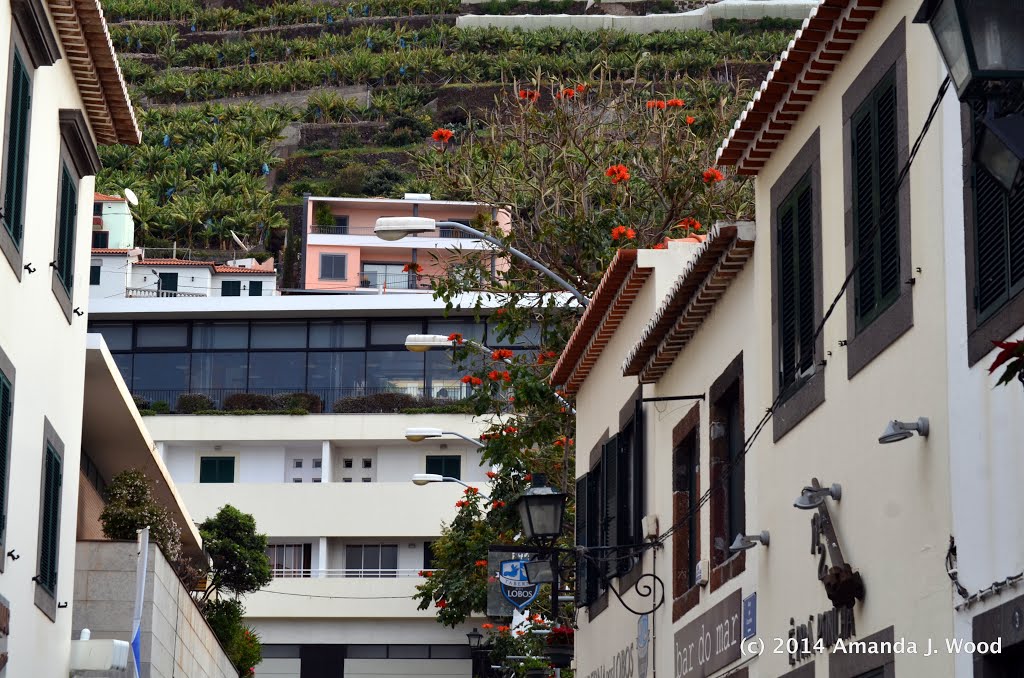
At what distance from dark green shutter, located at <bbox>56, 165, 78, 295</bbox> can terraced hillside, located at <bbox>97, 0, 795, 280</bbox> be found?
80483 millimetres

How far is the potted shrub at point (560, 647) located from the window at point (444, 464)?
39.6 metres

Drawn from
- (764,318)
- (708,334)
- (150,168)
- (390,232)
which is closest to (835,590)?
(764,318)

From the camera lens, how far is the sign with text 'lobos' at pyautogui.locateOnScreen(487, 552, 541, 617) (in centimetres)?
2003

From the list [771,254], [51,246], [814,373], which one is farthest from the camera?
[51,246]

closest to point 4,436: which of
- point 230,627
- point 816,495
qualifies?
point 816,495

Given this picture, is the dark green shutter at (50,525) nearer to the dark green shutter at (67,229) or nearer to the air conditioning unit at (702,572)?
the dark green shutter at (67,229)

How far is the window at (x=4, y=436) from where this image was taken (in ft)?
49.2

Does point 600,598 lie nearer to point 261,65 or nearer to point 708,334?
point 708,334

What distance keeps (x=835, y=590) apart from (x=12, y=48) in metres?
8.17

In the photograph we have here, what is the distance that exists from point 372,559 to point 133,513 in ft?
124

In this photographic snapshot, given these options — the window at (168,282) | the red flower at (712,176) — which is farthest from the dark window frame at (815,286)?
the window at (168,282)

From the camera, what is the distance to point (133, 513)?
77.4 feet

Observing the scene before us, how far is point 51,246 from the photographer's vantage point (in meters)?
17.1

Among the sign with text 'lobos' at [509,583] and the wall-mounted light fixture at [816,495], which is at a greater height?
the sign with text 'lobos' at [509,583]
